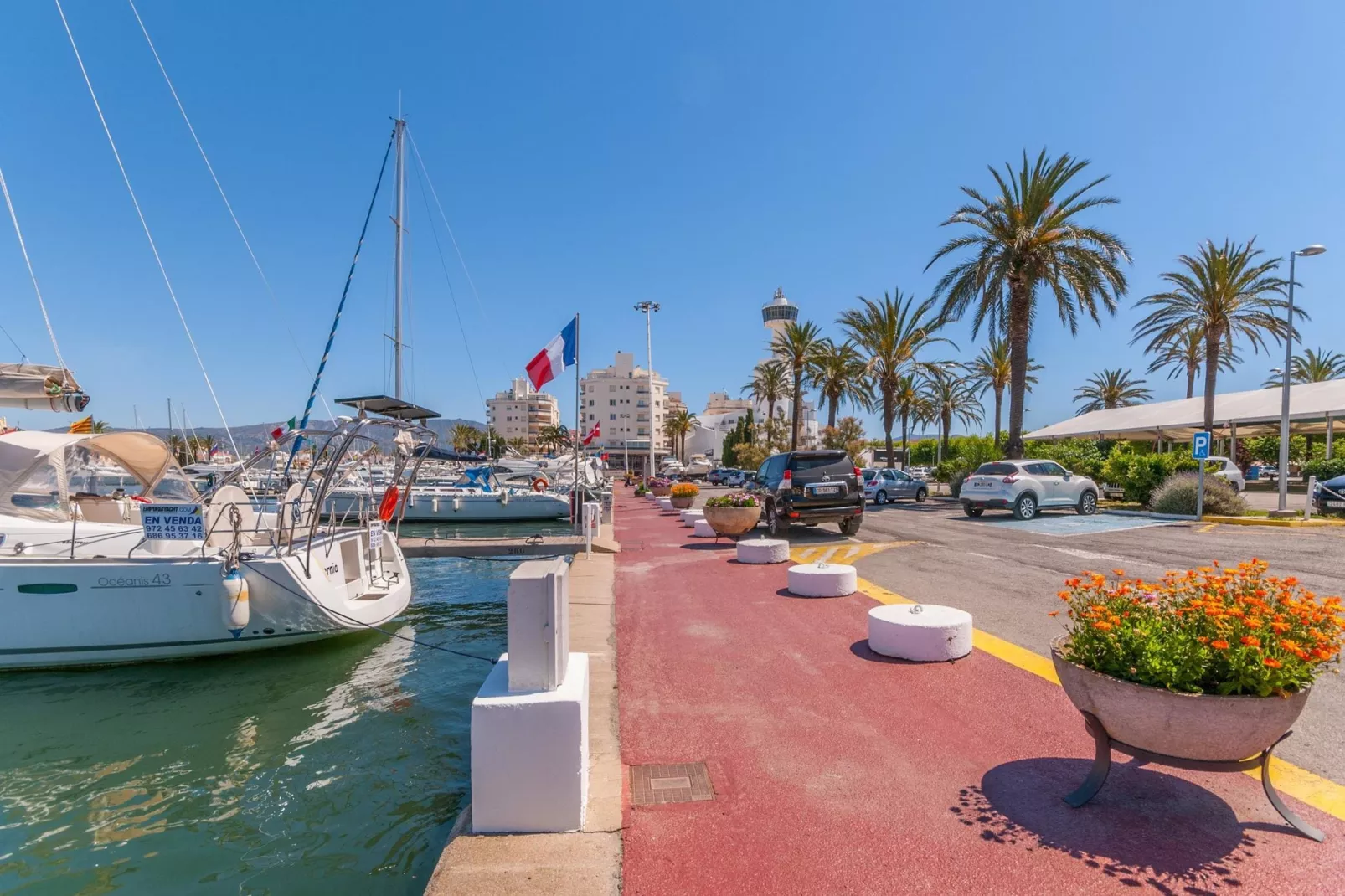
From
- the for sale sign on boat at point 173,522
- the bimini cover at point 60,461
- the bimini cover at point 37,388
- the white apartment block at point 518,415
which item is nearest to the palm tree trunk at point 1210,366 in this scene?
the for sale sign on boat at point 173,522

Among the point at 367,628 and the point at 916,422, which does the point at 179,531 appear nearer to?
the point at 367,628

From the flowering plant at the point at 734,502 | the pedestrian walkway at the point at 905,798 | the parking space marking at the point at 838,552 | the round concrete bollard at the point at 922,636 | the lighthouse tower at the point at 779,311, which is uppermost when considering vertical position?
the lighthouse tower at the point at 779,311

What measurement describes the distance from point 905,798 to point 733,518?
11.4m

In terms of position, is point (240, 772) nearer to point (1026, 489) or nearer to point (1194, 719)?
point (1194, 719)

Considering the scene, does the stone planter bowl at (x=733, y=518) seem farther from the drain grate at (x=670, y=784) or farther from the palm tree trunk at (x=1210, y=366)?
the palm tree trunk at (x=1210, y=366)

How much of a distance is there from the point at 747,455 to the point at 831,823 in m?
57.6

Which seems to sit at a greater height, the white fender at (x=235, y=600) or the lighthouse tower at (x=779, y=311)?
the lighthouse tower at (x=779, y=311)

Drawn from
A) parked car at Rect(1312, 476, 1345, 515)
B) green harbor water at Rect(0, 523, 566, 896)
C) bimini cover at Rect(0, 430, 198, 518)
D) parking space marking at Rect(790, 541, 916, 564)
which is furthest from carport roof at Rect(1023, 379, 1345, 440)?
bimini cover at Rect(0, 430, 198, 518)

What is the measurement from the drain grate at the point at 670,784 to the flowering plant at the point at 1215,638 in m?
2.24

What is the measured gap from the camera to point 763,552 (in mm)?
12000

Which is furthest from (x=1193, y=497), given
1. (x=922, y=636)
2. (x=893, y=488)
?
(x=922, y=636)

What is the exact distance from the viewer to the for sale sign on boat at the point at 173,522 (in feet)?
24.3

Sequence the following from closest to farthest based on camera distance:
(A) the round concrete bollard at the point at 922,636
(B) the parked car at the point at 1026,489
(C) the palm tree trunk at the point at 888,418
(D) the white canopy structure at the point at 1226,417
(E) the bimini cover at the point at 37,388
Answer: (A) the round concrete bollard at the point at 922,636 → (E) the bimini cover at the point at 37,388 → (B) the parked car at the point at 1026,489 → (D) the white canopy structure at the point at 1226,417 → (C) the palm tree trunk at the point at 888,418

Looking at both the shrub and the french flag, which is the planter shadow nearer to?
the french flag
